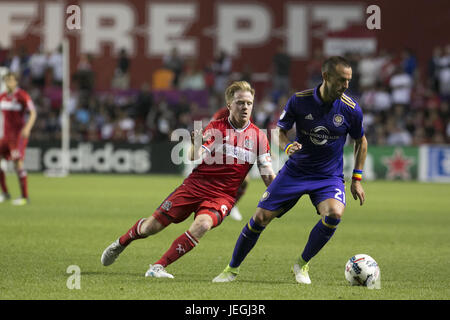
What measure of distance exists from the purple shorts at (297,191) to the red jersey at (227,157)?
0.37 metres

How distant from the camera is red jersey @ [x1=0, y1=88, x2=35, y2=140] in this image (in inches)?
601

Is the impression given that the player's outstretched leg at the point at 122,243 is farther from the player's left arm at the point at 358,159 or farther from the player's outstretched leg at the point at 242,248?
the player's left arm at the point at 358,159

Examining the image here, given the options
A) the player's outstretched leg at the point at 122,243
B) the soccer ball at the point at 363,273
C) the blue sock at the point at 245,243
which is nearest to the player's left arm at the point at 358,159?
the soccer ball at the point at 363,273

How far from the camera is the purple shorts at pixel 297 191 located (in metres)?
7.43

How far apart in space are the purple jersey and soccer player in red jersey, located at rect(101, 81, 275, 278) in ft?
1.21

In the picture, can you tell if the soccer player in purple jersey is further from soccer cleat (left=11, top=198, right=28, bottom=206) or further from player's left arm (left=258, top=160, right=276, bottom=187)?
soccer cleat (left=11, top=198, right=28, bottom=206)

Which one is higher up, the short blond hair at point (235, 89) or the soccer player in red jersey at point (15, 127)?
the short blond hair at point (235, 89)

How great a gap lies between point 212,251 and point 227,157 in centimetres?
240

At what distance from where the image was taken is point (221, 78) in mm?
27750

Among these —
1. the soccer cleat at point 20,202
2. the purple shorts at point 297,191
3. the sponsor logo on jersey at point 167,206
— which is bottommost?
the soccer cleat at point 20,202

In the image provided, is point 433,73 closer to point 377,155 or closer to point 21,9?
point 377,155

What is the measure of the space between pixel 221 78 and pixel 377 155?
6413 millimetres

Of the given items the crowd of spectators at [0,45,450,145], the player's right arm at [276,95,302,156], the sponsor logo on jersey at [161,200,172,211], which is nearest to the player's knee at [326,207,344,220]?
the player's right arm at [276,95,302,156]

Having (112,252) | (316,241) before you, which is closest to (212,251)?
(112,252)
